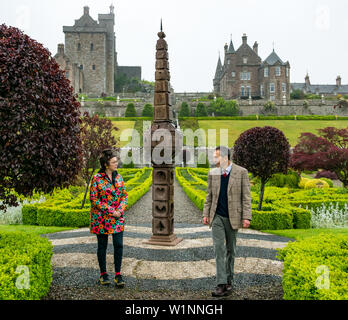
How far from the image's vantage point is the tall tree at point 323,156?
1461 cm

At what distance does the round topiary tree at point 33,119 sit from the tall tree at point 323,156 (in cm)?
1231

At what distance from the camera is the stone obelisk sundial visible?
24.0ft

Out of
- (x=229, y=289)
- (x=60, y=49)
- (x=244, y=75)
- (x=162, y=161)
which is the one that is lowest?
(x=229, y=289)

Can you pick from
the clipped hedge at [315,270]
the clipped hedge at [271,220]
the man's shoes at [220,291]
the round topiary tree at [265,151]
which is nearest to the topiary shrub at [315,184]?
the round topiary tree at [265,151]

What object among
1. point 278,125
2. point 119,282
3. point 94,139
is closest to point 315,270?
point 119,282

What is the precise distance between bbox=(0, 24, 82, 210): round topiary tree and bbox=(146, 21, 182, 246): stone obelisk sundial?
2300mm

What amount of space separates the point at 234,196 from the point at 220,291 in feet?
4.01

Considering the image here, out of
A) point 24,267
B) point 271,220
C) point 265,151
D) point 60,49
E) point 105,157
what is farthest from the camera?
point 60,49

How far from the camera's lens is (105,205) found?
15.5 feet

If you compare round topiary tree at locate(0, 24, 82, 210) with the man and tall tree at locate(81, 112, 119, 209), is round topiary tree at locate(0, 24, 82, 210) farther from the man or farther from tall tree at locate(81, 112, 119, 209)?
tall tree at locate(81, 112, 119, 209)

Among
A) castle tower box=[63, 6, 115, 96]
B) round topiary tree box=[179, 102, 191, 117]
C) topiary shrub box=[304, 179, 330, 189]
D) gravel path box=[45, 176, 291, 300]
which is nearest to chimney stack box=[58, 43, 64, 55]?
castle tower box=[63, 6, 115, 96]

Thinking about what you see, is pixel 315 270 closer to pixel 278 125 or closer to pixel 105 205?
pixel 105 205

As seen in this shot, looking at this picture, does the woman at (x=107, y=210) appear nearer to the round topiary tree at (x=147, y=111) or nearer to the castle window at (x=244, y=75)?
the round topiary tree at (x=147, y=111)

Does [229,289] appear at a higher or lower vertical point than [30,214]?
higher
